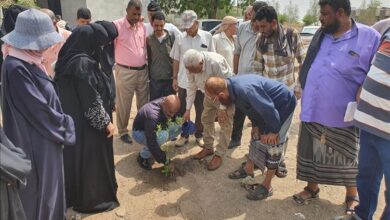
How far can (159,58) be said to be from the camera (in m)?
4.90

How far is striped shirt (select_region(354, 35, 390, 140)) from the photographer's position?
253 cm

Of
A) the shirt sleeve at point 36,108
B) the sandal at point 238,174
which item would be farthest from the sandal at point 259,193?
the shirt sleeve at point 36,108

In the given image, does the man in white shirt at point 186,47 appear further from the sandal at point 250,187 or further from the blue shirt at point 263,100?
the blue shirt at point 263,100

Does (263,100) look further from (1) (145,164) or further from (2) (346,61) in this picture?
(1) (145,164)

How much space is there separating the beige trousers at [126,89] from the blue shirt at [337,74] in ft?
7.96

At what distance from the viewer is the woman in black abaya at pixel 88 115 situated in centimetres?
298

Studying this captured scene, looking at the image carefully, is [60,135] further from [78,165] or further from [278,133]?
[278,133]

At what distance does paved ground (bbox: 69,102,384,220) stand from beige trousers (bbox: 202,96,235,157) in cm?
25

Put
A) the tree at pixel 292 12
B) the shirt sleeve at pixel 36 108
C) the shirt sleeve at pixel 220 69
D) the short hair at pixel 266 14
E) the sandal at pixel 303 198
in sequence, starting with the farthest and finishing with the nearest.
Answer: the tree at pixel 292 12
the shirt sleeve at pixel 220 69
the short hair at pixel 266 14
the sandal at pixel 303 198
the shirt sleeve at pixel 36 108

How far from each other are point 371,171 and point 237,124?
2225 mm

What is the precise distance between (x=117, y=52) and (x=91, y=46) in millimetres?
1771

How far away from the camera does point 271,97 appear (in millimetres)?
3348

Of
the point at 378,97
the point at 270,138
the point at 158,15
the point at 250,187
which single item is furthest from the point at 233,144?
the point at 378,97

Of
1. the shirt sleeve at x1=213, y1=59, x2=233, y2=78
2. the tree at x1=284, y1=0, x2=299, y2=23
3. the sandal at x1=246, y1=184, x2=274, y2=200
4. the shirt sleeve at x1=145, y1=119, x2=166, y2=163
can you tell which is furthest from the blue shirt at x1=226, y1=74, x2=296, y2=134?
the tree at x1=284, y1=0, x2=299, y2=23
